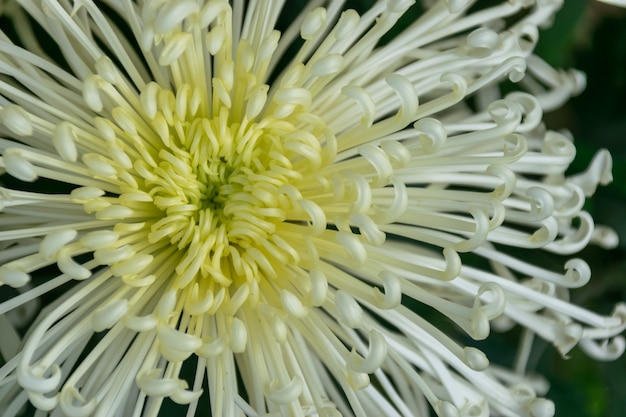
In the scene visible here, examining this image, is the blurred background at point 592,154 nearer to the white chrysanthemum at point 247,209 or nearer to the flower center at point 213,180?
the white chrysanthemum at point 247,209

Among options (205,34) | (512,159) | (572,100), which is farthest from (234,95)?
(572,100)

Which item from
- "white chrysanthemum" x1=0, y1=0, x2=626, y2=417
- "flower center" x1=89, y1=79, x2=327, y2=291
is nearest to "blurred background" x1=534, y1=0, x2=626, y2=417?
"white chrysanthemum" x1=0, y1=0, x2=626, y2=417

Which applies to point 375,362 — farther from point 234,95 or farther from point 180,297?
point 234,95

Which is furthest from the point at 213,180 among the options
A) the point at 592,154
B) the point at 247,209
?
the point at 592,154

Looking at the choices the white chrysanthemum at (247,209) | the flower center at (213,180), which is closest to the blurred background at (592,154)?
the white chrysanthemum at (247,209)

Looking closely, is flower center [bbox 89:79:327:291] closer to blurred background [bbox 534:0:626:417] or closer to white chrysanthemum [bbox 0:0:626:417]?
white chrysanthemum [bbox 0:0:626:417]

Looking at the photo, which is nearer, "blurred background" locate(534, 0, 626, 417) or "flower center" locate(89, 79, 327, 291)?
"flower center" locate(89, 79, 327, 291)

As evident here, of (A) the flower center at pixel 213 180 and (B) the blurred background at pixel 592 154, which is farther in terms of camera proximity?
(B) the blurred background at pixel 592 154

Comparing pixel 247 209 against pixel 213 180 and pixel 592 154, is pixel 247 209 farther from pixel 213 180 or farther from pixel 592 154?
pixel 592 154
